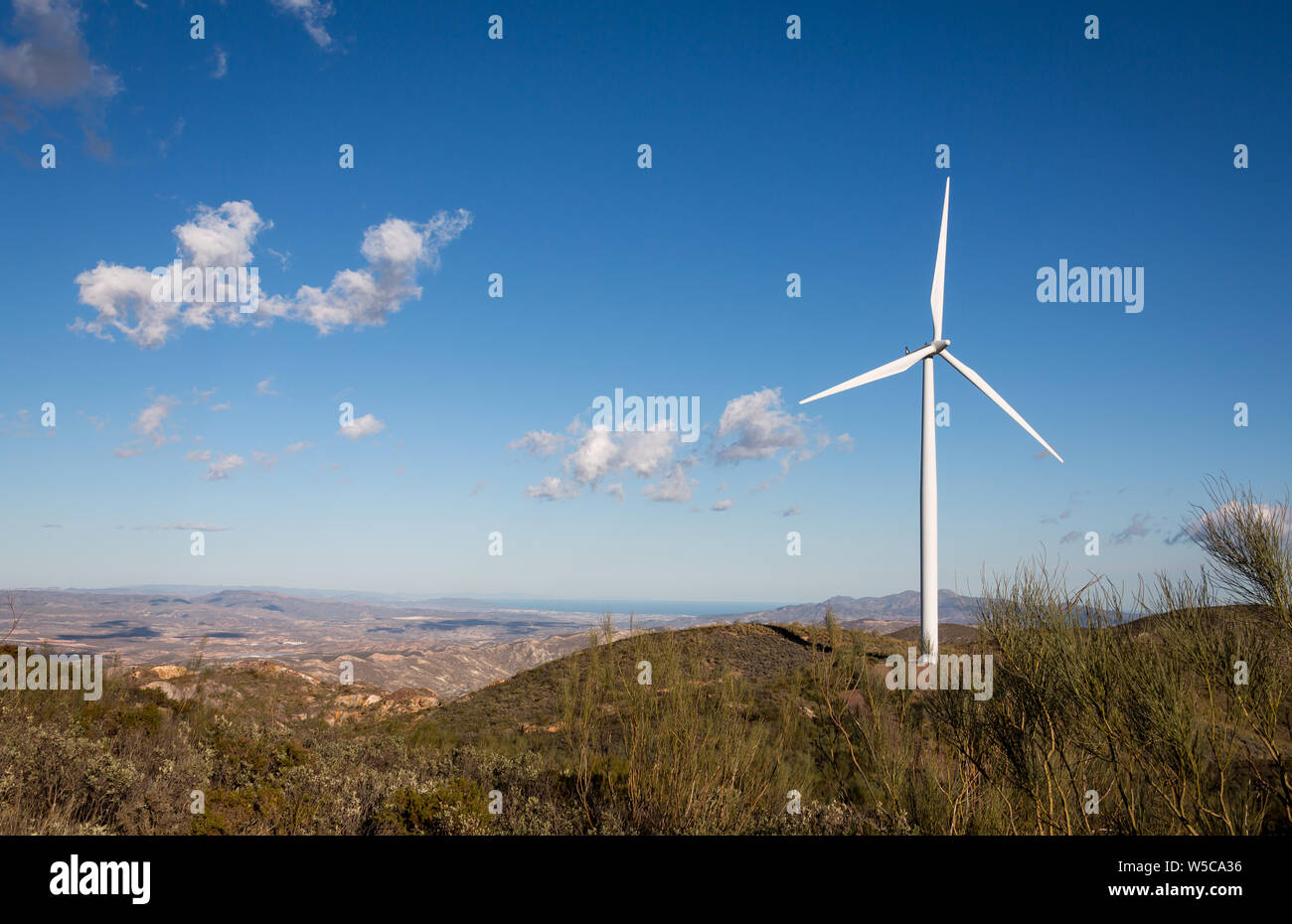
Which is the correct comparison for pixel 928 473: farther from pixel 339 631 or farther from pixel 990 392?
pixel 339 631

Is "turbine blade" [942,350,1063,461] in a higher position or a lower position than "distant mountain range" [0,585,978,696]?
higher

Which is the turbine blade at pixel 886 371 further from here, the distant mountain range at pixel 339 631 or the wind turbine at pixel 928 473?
the distant mountain range at pixel 339 631

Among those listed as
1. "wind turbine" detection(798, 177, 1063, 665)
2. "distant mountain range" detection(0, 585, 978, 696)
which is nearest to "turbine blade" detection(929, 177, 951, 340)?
"wind turbine" detection(798, 177, 1063, 665)

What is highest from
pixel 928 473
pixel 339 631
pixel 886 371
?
pixel 886 371

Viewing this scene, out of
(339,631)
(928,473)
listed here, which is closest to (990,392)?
(928,473)

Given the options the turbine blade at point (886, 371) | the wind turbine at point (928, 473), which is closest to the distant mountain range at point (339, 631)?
the wind turbine at point (928, 473)

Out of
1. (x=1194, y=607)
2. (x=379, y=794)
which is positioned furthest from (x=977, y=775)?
(x=379, y=794)

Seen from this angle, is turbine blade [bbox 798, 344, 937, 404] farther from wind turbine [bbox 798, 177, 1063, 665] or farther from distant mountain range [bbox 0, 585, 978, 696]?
distant mountain range [bbox 0, 585, 978, 696]
